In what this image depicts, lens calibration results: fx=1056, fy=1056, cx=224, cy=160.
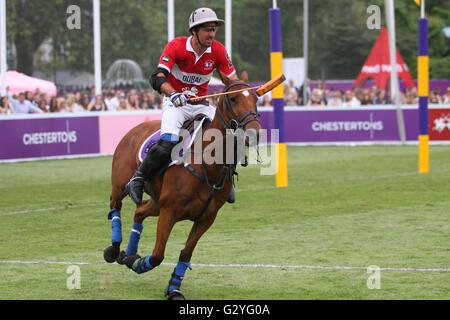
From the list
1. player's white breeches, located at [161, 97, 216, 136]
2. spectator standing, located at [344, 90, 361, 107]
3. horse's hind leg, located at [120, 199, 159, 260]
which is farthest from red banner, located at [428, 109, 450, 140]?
player's white breeches, located at [161, 97, 216, 136]

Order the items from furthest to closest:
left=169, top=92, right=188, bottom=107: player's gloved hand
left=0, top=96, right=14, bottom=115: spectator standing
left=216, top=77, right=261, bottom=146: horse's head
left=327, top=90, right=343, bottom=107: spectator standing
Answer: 1. left=327, top=90, right=343, bottom=107: spectator standing
2. left=0, top=96, right=14, bottom=115: spectator standing
3. left=169, top=92, right=188, bottom=107: player's gloved hand
4. left=216, top=77, right=261, bottom=146: horse's head

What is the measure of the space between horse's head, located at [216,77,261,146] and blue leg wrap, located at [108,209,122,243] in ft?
7.08

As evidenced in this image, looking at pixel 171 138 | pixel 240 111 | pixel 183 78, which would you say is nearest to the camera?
pixel 240 111

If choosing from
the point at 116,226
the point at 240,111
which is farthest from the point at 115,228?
the point at 240,111

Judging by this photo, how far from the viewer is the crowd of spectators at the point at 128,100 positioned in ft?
100

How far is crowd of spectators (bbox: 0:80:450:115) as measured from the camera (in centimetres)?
3050

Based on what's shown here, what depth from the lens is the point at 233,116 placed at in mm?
10359

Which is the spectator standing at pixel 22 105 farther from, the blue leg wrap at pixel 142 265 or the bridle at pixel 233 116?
the bridle at pixel 233 116

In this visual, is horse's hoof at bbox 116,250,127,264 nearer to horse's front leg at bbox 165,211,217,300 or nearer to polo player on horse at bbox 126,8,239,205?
polo player on horse at bbox 126,8,239,205

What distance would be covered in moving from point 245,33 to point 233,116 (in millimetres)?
56154

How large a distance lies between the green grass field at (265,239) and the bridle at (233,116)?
1.71m

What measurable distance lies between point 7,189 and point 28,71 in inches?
940

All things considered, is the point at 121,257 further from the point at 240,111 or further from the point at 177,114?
the point at 240,111
